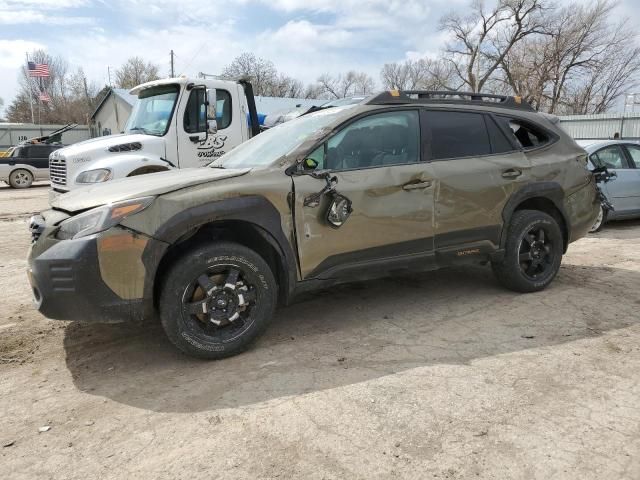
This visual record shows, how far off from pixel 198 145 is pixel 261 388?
5.70m

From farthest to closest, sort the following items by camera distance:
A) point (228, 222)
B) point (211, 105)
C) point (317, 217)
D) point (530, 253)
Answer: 1. point (211, 105)
2. point (530, 253)
3. point (317, 217)
4. point (228, 222)

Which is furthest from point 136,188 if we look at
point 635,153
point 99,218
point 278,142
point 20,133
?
point 20,133

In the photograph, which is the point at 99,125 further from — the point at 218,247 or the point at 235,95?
the point at 218,247

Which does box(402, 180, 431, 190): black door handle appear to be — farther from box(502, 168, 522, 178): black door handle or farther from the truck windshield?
the truck windshield

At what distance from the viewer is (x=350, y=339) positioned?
12.9ft

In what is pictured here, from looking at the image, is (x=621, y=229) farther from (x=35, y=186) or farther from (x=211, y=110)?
(x=35, y=186)

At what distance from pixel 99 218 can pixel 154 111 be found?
5600mm

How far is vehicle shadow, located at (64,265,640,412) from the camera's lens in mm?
3229

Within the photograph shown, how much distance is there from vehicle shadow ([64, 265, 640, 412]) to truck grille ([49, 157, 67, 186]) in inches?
166

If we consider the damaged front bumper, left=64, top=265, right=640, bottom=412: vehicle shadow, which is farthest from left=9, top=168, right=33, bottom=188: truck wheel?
the damaged front bumper

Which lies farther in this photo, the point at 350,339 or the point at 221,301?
the point at 350,339

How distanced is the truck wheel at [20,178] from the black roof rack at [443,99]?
19591 millimetres

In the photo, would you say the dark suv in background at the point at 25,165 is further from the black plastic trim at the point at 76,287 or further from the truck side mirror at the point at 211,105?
the black plastic trim at the point at 76,287

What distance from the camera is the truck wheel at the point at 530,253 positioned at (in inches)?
187
